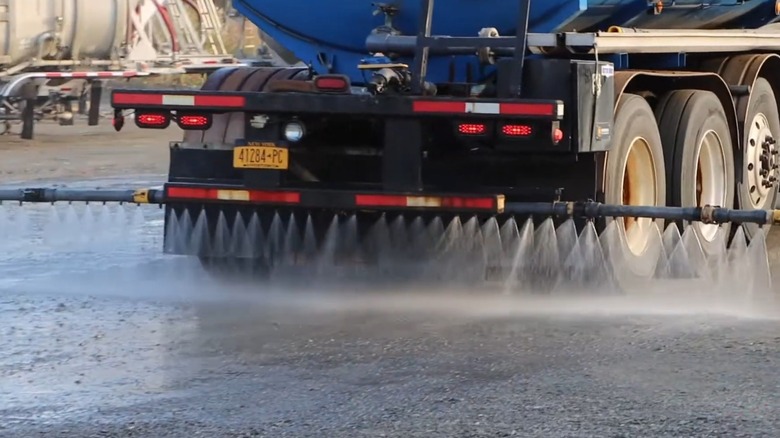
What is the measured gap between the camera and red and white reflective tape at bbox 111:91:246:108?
7.74 metres

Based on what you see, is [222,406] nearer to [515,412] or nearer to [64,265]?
[515,412]

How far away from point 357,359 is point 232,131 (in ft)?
7.95

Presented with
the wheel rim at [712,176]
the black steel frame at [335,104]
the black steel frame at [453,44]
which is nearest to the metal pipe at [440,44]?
the black steel frame at [453,44]

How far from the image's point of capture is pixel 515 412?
16.6ft

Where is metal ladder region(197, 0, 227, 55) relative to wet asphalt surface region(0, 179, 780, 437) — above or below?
above

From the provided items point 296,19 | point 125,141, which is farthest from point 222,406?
point 125,141

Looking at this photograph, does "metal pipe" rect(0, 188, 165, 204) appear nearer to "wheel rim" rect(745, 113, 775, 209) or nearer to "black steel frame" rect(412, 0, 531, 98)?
"black steel frame" rect(412, 0, 531, 98)

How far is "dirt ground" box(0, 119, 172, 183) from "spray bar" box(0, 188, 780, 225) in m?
6.48

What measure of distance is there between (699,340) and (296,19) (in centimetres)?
330

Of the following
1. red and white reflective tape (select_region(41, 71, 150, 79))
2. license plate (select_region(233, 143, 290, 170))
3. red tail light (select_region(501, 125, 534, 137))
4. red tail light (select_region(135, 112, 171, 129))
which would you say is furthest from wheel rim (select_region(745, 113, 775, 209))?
red and white reflective tape (select_region(41, 71, 150, 79))

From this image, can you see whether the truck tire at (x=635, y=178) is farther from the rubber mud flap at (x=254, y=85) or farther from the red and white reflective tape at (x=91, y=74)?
the red and white reflective tape at (x=91, y=74)

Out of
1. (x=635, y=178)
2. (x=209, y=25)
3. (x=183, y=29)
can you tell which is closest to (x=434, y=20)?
(x=635, y=178)

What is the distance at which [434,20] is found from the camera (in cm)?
803

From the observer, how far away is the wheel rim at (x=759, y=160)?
9898mm
